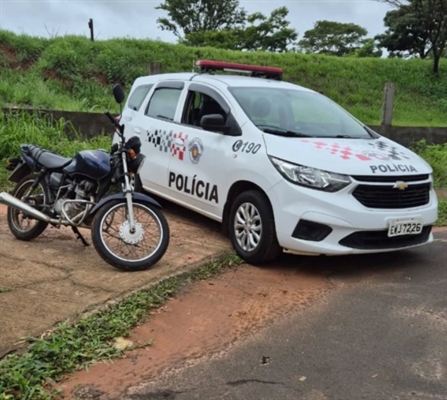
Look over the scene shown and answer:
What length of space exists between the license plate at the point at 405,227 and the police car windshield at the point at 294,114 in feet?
3.75

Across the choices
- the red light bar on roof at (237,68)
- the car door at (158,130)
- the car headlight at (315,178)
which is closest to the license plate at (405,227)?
the car headlight at (315,178)

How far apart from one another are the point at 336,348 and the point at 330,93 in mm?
14681

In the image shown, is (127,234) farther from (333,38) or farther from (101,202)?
(333,38)

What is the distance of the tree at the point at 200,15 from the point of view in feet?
113

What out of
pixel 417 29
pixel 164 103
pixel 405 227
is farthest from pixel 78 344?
pixel 417 29

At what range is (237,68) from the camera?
6.70 m

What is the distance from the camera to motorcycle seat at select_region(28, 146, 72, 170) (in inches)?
198

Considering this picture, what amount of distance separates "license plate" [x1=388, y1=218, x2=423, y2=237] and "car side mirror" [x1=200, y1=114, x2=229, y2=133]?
71.8 inches

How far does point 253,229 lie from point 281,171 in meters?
0.62

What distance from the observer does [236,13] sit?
116ft

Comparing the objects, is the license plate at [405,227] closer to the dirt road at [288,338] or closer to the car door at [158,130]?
the dirt road at [288,338]

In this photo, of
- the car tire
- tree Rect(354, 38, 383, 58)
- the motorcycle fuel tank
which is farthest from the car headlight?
tree Rect(354, 38, 383, 58)

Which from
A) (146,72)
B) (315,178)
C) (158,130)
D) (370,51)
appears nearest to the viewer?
(315,178)

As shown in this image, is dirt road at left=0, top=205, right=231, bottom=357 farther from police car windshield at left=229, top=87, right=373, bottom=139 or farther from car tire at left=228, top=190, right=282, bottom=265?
police car windshield at left=229, top=87, right=373, bottom=139
